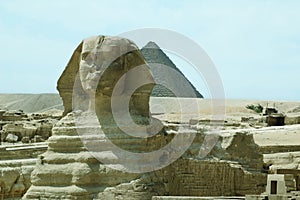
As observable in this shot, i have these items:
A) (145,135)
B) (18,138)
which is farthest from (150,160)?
(18,138)

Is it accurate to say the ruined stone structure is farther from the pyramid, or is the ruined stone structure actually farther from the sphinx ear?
the pyramid

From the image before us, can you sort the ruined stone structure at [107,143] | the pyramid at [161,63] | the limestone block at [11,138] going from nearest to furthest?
the ruined stone structure at [107,143] → the pyramid at [161,63] → the limestone block at [11,138]

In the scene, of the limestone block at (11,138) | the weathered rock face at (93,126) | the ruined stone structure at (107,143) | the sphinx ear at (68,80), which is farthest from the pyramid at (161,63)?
the weathered rock face at (93,126)

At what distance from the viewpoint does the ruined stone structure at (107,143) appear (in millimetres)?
18156

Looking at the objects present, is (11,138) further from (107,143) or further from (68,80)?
(107,143)

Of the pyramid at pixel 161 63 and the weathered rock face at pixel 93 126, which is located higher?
the pyramid at pixel 161 63

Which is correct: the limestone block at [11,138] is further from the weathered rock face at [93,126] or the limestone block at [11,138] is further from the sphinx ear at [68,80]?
the weathered rock face at [93,126]

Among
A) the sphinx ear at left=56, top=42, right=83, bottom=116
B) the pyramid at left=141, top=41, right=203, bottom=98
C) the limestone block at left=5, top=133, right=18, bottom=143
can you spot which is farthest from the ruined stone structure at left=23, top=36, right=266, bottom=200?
the limestone block at left=5, top=133, right=18, bottom=143

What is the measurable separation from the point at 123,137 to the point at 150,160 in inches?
33.2

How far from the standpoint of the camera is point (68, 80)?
812 inches

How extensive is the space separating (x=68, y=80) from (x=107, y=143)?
2.80 meters

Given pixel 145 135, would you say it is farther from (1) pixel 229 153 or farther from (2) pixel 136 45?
(1) pixel 229 153

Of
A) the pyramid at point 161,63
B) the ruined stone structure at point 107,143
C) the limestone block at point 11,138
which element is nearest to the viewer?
the ruined stone structure at point 107,143

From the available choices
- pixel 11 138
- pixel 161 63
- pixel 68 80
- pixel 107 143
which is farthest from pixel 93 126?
pixel 11 138
